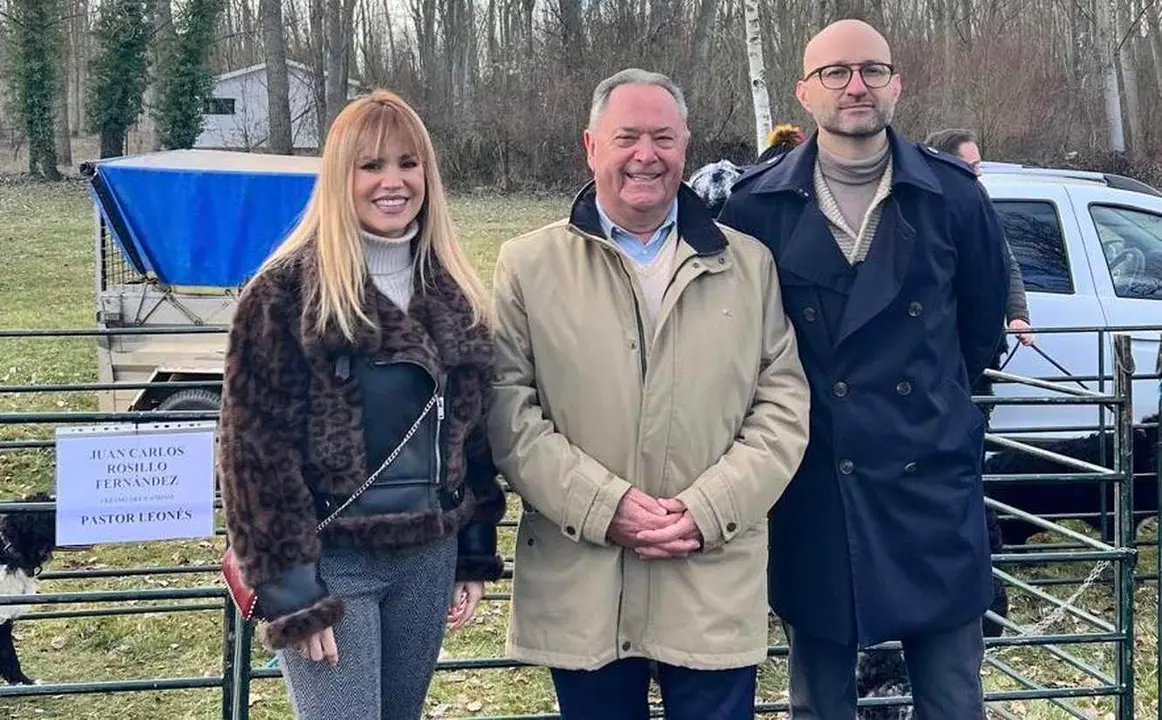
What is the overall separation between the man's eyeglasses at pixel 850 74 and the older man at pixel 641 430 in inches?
13.8

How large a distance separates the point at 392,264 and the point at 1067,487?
4573 mm

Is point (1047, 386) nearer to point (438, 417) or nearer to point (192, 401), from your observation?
point (438, 417)

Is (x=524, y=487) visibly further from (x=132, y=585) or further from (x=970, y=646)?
(x=132, y=585)

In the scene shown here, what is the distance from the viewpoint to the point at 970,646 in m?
2.87

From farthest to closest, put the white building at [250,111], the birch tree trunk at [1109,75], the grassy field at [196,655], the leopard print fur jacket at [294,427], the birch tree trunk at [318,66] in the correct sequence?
the white building at [250,111] → the birch tree trunk at [318,66] → the birch tree trunk at [1109,75] → the grassy field at [196,655] → the leopard print fur jacket at [294,427]

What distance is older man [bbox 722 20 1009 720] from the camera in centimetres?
273

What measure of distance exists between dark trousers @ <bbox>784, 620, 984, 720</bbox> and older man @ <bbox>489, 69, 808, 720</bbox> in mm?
339

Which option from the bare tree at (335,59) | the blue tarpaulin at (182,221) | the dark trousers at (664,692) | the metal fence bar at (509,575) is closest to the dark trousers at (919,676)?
the dark trousers at (664,692)

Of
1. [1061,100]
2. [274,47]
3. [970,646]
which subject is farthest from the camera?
[274,47]

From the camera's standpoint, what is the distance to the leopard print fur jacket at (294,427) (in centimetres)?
231

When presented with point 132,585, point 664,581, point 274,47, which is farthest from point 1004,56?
point 664,581

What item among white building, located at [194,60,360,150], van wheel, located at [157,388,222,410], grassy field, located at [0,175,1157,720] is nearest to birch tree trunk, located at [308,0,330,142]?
white building, located at [194,60,360,150]

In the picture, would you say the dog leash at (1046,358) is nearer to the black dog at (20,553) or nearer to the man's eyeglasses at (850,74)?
the man's eyeglasses at (850,74)

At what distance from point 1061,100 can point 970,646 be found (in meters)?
25.9
